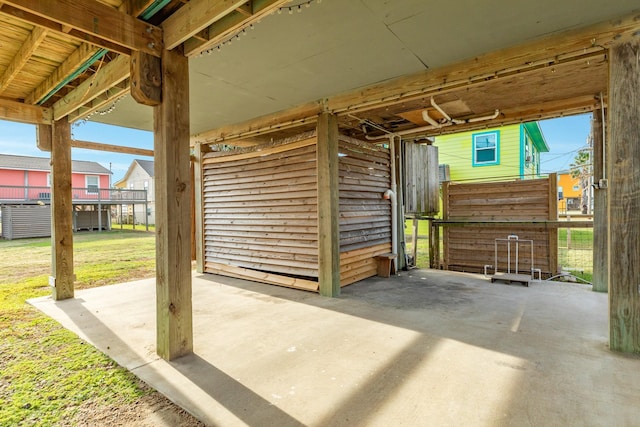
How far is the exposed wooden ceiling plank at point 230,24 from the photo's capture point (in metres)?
1.89

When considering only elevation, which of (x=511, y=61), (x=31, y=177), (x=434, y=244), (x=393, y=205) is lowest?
(x=434, y=244)

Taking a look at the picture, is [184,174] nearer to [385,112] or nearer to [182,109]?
[182,109]

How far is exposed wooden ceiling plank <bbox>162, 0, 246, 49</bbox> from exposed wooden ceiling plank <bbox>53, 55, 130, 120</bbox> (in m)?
0.61

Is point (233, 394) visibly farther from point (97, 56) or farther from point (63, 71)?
point (63, 71)

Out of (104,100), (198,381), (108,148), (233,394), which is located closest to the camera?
(233,394)

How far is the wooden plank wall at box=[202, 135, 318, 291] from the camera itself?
4496 millimetres

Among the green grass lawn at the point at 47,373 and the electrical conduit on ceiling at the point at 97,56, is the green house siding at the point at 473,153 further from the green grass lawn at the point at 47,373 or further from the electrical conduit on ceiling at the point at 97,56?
the green grass lawn at the point at 47,373

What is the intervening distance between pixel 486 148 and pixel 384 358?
8.35 metres

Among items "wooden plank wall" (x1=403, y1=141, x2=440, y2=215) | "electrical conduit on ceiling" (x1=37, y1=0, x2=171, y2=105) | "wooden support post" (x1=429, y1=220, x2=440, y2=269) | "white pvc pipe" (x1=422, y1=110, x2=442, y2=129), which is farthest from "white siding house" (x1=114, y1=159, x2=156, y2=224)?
"white pvc pipe" (x1=422, y1=110, x2=442, y2=129)

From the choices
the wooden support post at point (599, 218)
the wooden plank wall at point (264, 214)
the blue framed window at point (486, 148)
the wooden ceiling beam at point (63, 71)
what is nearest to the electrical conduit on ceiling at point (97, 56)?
the wooden ceiling beam at point (63, 71)

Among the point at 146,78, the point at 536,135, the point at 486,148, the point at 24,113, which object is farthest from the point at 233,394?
the point at 536,135

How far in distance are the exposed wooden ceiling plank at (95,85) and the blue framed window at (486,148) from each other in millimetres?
8902

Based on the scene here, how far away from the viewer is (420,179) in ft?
20.0

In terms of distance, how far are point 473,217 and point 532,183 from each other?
3.52 feet
